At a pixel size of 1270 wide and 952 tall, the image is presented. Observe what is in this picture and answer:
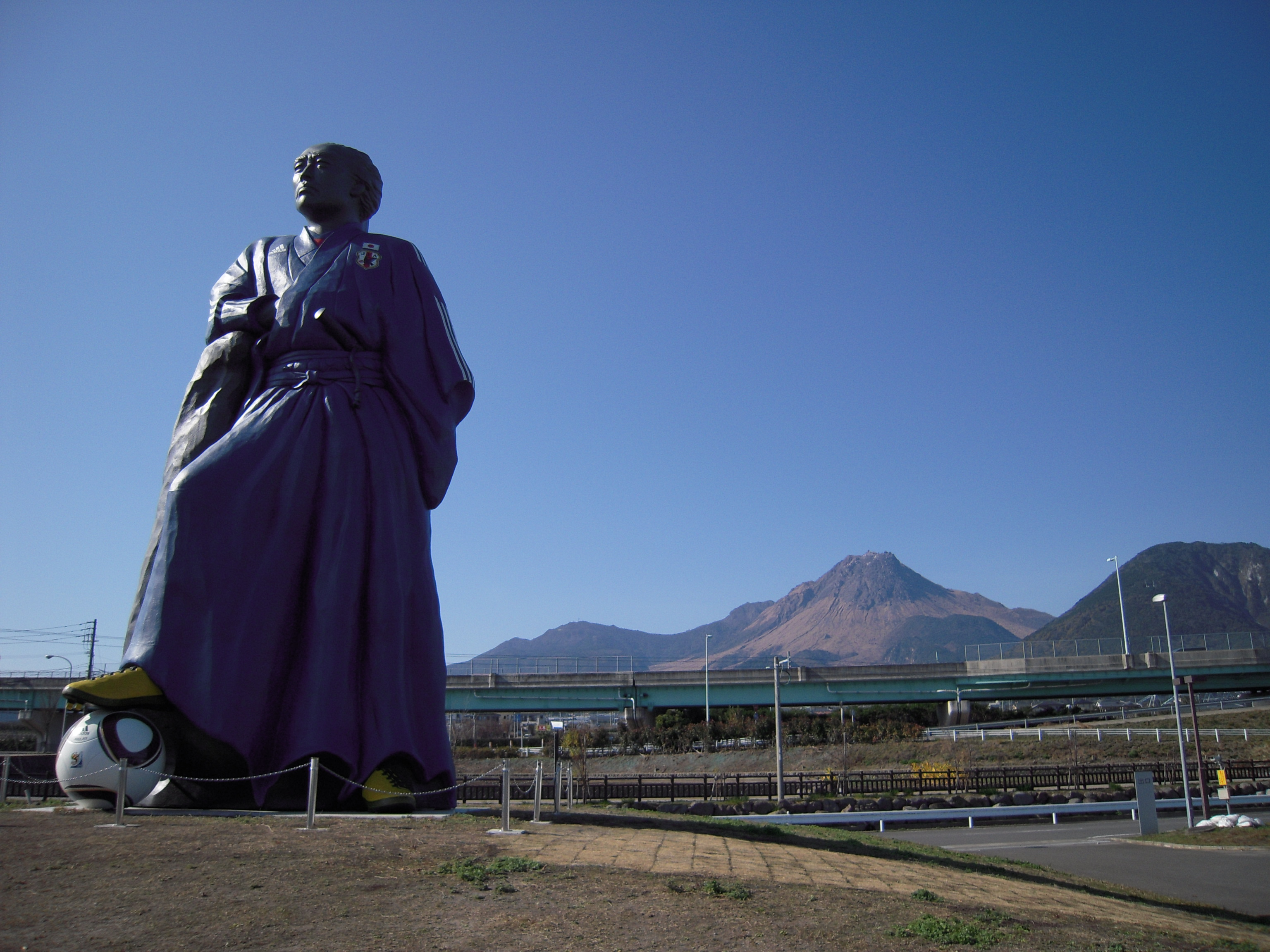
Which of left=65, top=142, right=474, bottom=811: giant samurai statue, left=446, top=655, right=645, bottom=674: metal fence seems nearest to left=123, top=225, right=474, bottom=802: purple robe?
left=65, top=142, right=474, bottom=811: giant samurai statue

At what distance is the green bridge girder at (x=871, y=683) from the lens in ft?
187

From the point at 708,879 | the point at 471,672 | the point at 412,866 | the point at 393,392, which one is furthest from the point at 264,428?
the point at 471,672

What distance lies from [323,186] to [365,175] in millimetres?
751

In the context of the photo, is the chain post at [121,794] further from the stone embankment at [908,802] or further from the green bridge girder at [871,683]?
the green bridge girder at [871,683]

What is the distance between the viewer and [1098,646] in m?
58.2

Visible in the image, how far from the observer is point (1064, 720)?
6469 cm

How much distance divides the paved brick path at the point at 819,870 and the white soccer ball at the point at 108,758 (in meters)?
4.45

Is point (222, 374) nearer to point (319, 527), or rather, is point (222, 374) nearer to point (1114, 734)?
point (319, 527)

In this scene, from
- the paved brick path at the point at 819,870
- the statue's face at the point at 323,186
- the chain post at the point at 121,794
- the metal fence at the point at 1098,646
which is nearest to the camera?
the paved brick path at the point at 819,870

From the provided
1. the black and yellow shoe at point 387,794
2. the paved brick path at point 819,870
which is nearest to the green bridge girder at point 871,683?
the black and yellow shoe at point 387,794

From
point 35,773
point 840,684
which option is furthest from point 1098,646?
point 35,773

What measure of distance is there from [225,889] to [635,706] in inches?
2167

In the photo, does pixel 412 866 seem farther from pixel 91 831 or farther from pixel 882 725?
pixel 882 725

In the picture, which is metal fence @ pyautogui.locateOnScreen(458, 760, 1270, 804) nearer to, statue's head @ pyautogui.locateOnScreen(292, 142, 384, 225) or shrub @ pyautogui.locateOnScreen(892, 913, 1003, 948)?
statue's head @ pyautogui.locateOnScreen(292, 142, 384, 225)
